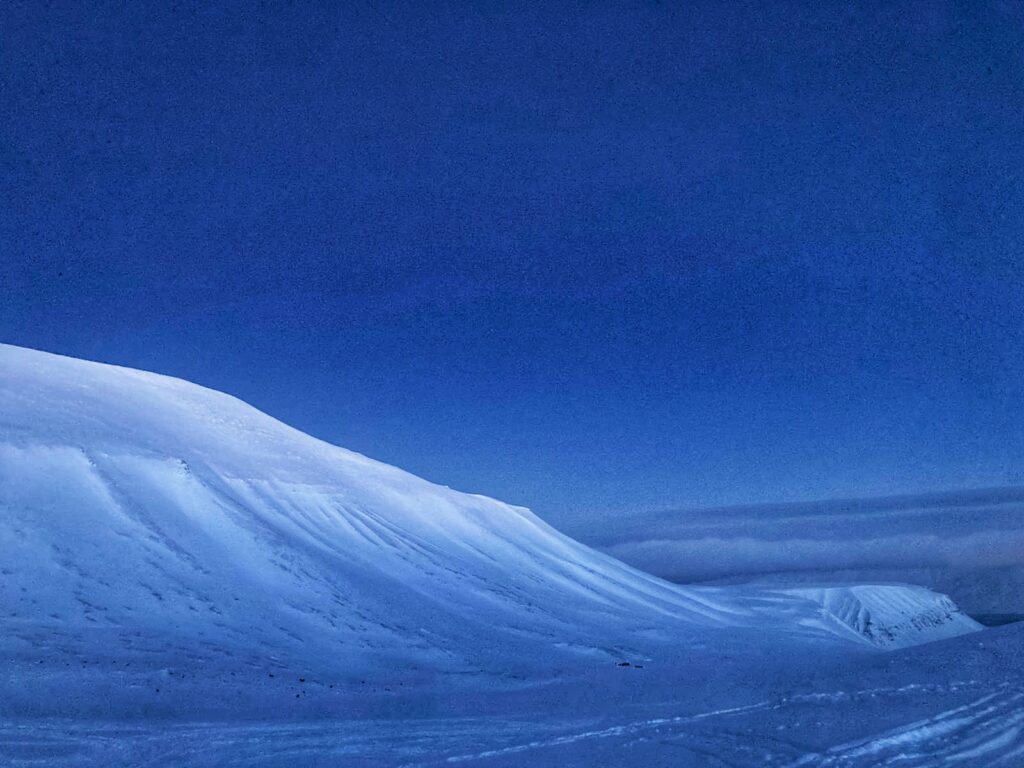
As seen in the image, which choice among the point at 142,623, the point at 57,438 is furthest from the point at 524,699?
the point at 57,438

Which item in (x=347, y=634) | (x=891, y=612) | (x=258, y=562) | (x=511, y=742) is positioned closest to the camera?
(x=511, y=742)

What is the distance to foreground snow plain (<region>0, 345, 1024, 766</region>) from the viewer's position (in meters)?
5.95

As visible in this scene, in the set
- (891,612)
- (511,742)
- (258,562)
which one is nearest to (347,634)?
(258,562)

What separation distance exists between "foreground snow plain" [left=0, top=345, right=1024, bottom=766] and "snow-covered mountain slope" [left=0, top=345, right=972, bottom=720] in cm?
6

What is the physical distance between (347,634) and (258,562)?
3080mm

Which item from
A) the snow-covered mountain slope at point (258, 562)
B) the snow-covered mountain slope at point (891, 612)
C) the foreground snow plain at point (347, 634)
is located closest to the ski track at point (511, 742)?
the foreground snow plain at point (347, 634)

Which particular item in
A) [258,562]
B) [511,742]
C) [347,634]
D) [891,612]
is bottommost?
[891,612]

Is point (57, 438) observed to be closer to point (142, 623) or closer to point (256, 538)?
point (256, 538)

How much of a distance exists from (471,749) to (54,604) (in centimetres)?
732

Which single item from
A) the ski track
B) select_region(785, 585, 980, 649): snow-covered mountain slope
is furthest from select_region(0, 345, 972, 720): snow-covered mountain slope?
select_region(785, 585, 980, 649): snow-covered mountain slope

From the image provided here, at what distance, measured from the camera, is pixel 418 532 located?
1916 cm

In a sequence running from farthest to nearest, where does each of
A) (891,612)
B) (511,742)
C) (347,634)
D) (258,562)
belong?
1. (891,612)
2. (258,562)
3. (347,634)
4. (511,742)

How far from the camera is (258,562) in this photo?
45.7 ft

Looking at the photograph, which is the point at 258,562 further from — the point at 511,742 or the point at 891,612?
the point at 891,612
